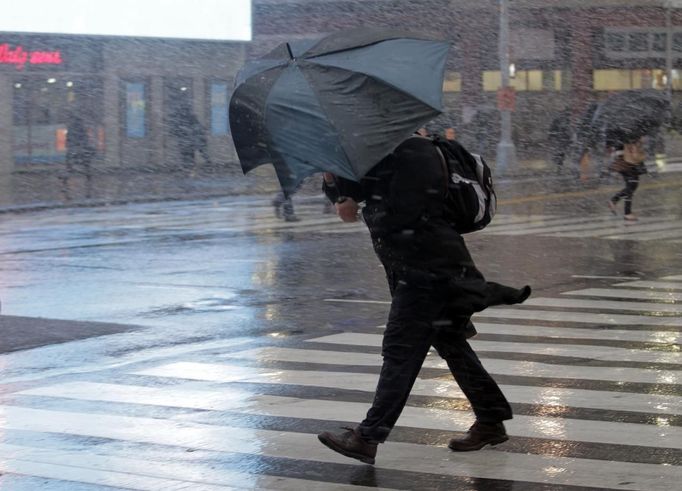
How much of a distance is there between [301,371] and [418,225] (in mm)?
2990

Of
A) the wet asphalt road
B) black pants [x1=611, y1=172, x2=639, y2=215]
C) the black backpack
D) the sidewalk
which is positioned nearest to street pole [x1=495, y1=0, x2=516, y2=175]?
the sidewalk

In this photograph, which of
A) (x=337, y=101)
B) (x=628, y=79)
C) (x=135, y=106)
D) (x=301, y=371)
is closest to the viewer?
(x=337, y=101)

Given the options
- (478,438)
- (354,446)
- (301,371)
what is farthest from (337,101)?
(301,371)

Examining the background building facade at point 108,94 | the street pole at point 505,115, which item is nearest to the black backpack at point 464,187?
the street pole at point 505,115

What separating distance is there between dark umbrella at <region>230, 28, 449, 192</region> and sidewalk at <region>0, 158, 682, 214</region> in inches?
840

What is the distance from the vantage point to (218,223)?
22.7m

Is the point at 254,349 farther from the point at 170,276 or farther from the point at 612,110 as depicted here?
the point at 612,110

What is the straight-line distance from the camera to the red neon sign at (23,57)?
39.5 m

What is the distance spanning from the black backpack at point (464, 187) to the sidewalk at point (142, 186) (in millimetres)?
21614

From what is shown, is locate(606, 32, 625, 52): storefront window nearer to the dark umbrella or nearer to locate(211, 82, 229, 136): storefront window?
locate(211, 82, 229, 136): storefront window

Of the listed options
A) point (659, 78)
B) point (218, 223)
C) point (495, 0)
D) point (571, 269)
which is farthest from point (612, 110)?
point (659, 78)

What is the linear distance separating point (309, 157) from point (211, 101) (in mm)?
39234

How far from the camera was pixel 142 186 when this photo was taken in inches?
1362

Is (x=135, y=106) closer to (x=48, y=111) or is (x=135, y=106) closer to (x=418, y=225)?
(x=48, y=111)
